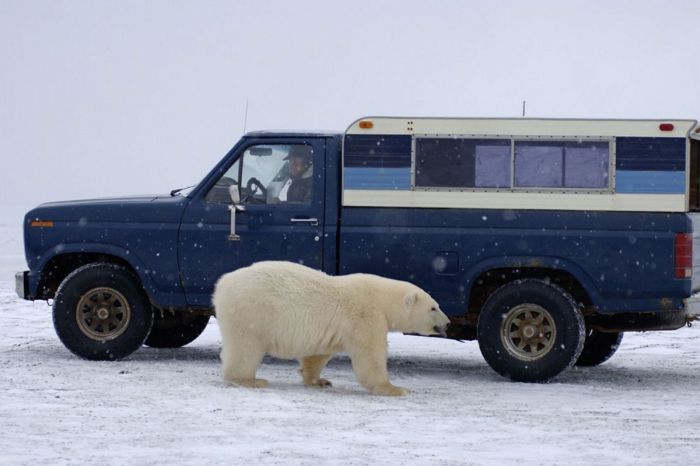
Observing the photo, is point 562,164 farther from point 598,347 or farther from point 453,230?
point 598,347

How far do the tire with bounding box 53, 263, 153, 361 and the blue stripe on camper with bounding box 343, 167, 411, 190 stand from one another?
7.36ft

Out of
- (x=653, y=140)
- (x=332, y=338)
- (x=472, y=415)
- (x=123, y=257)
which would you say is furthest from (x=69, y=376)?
(x=653, y=140)

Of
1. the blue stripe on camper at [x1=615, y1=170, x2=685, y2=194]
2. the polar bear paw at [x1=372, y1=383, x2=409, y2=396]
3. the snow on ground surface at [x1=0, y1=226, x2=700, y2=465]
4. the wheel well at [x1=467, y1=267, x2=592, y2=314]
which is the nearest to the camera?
the snow on ground surface at [x1=0, y1=226, x2=700, y2=465]

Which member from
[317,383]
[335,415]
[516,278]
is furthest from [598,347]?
[335,415]

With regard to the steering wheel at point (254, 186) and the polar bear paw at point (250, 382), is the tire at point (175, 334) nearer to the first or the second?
the steering wheel at point (254, 186)

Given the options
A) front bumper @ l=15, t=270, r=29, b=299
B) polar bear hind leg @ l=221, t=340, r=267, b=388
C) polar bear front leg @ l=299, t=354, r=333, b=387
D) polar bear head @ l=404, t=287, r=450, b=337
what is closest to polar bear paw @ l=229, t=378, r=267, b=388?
polar bear hind leg @ l=221, t=340, r=267, b=388

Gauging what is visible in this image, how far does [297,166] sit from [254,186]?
43 cm

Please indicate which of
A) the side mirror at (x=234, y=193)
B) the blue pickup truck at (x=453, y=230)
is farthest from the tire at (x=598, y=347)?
the side mirror at (x=234, y=193)

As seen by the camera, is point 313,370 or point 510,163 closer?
point 313,370

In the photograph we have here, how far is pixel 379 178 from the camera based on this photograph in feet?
33.5

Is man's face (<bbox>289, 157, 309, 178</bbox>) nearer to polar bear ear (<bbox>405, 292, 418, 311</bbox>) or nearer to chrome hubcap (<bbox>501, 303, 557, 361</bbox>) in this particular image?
polar bear ear (<bbox>405, 292, 418, 311</bbox>)

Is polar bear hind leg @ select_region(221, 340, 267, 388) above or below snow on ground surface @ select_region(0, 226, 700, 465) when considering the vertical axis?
above

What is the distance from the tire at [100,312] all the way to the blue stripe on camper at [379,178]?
2242mm

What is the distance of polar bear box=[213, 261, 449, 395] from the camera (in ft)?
29.6
